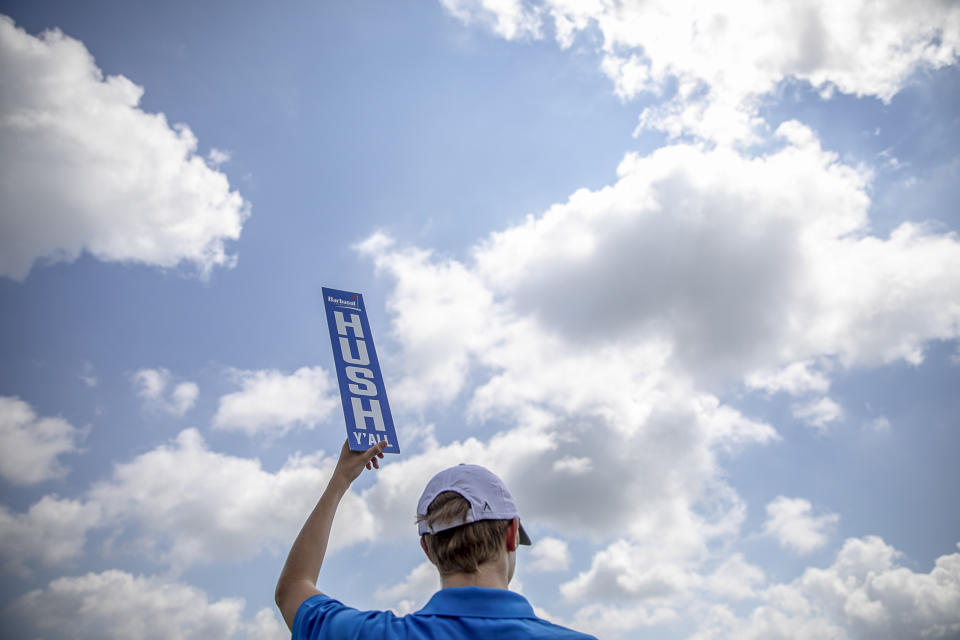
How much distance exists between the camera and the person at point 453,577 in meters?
4.30

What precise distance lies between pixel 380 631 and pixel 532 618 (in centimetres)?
103

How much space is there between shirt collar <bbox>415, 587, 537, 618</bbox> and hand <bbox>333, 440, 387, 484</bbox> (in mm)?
2232

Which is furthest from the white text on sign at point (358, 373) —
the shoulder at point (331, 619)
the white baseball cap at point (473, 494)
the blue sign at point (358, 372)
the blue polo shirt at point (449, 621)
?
the blue polo shirt at point (449, 621)

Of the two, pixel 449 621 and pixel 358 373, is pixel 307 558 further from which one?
pixel 358 373

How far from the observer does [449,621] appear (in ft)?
14.3

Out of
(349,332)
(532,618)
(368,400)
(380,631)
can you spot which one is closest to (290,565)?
(380,631)

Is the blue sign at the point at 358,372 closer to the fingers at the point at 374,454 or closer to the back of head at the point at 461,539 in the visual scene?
the fingers at the point at 374,454

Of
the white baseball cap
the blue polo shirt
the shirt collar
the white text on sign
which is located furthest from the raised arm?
the white text on sign

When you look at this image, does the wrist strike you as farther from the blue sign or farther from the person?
the blue sign

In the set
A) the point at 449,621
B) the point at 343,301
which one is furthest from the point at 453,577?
the point at 343,301

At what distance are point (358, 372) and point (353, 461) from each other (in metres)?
2.69

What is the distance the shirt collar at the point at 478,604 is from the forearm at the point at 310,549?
115 centimetres

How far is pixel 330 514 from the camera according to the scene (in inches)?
221

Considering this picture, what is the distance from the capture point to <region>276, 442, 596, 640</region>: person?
4.30 metres
